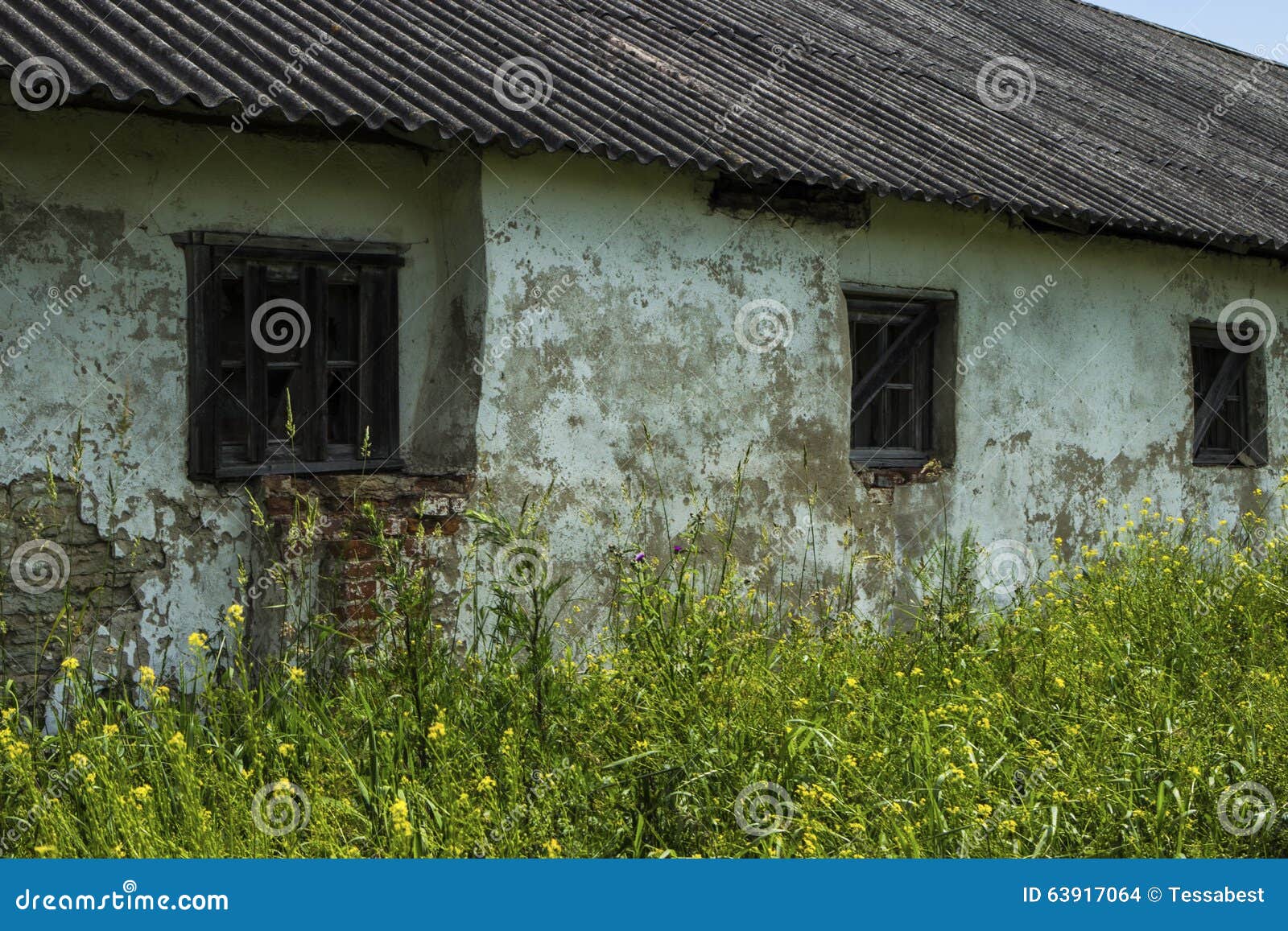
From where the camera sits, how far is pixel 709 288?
6.38 meters

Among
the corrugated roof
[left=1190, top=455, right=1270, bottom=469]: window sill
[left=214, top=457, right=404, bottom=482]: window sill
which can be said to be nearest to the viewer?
the corrugated roof

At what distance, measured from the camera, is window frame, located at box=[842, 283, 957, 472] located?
7312 millimetres

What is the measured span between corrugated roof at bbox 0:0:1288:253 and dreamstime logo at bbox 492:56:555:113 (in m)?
0.02
